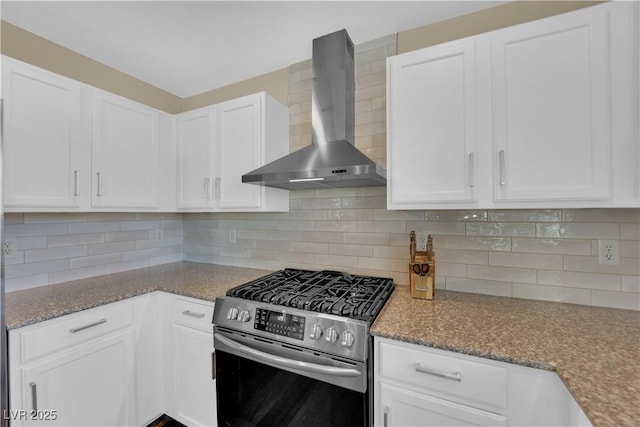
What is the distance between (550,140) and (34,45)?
9.65 ft

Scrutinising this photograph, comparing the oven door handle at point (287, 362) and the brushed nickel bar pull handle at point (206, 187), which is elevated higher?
the brushed nickel bar pull handle at point (206, 187)

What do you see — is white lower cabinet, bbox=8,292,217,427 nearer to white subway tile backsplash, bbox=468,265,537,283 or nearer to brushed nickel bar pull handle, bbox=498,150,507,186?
white subway tile backsplash, bbox=468,265,537,283

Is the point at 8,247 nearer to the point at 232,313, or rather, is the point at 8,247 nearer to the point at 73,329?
the point at 73,329

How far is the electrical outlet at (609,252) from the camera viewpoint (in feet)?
4.47

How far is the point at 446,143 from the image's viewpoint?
4.63 ft

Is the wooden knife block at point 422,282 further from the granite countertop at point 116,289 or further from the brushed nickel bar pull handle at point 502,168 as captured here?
the granite countertop at point 116,289

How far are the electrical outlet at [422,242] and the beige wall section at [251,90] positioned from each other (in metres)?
1.43

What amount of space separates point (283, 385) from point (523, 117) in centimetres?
165

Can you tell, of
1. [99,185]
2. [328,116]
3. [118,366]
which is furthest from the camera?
[99,185]

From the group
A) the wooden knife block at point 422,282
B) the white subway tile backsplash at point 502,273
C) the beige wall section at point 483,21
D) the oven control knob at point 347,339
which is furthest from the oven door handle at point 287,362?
the beige wall section at point 483,21

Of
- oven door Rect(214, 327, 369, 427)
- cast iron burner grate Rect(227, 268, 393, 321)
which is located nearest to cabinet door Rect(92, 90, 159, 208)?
cast iron burner grate Rect(227, 268, 393, 321)

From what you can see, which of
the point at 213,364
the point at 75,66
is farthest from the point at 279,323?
the point at 75,66

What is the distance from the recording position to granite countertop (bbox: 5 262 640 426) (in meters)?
0.80

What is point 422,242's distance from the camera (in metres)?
1.78
